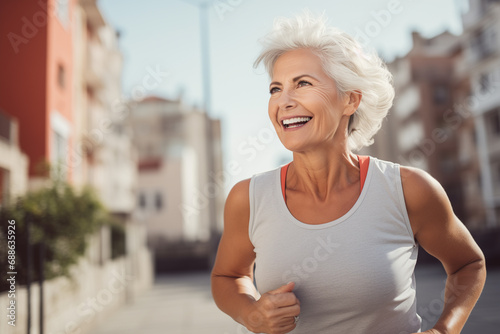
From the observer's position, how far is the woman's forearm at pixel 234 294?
5.66 feet

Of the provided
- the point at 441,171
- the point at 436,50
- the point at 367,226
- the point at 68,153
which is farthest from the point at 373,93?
the point at 436,50

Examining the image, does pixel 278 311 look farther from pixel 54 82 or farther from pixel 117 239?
pixel 117 239

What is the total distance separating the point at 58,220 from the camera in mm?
8336

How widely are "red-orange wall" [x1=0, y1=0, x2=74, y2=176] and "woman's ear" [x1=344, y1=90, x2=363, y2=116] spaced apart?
43.4 ft

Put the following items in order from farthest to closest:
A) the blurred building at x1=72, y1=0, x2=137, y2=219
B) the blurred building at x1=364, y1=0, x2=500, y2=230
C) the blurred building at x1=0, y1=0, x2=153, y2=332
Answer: the blurred building at x1=364, y1=0, x2=500, y2=230
the blurred building at x1=72, y1=0, x2=137, y2=219
the blurred building at x1=0, y1=0, x2=153, y2=332

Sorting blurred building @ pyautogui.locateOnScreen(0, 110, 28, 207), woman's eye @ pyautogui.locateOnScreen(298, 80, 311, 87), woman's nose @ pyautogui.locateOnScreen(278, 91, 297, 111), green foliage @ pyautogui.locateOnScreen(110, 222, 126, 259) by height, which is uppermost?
blurred building @ pyautogui.locateOnScreen(0, 110, 28, 207)

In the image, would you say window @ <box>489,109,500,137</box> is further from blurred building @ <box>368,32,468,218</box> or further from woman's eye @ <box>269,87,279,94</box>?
woman's eye @ <box>269,87,279,94</box>

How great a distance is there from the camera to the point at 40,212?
26.4 feet

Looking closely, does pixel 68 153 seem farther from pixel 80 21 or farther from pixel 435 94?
pixel 435 94

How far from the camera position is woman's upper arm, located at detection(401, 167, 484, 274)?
1.68 m

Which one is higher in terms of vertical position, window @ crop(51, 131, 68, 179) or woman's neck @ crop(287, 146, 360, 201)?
window @ crop(51, 131, 68, 179)

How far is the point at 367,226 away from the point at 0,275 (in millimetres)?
5095

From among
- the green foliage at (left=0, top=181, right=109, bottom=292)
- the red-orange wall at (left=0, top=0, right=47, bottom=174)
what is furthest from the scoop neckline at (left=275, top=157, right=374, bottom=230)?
the red-orange wall at (left=0, top=0, right=47, bottom=174)

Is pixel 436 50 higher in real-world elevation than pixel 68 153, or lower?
higher
